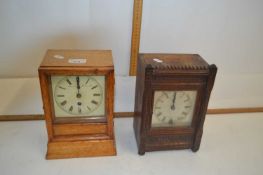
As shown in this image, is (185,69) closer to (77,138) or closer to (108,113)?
(108,113)

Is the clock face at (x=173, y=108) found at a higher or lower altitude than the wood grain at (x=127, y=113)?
higher

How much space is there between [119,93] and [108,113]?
33 cm

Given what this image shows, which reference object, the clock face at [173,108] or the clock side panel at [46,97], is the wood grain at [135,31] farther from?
the clock side panel at [46,97]

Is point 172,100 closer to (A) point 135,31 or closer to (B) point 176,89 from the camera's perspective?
(B) point 176,89

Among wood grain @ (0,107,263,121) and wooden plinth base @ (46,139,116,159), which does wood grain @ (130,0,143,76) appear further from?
wooden plinth base @ (46,139,116,159)

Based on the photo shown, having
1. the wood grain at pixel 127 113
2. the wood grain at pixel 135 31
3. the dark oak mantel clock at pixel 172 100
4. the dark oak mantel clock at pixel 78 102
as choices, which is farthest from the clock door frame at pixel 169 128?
the wood grain at pixel 135 31

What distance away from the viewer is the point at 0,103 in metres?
1.01

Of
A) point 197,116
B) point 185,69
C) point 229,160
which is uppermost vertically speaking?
point 185,69

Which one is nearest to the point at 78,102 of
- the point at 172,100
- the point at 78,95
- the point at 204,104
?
the point at 78,95

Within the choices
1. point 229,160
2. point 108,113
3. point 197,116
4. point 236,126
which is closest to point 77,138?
point 108,113

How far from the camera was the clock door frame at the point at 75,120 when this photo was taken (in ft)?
2.26

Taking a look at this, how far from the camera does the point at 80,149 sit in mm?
805

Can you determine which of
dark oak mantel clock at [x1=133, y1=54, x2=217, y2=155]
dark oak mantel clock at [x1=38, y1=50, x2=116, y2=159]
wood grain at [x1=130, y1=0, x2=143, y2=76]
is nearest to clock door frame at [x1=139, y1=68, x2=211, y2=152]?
dark oak mantel clock at [x1=133, y1=54, x2=217, y2=155]

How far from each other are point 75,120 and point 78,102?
0.22 feet
